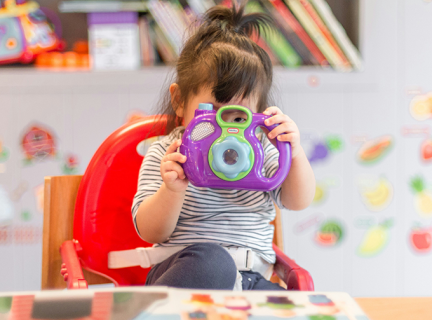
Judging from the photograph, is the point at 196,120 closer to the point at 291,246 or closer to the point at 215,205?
the point at 215,205

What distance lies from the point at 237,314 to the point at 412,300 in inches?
7.2

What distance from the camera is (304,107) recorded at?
Result: 123cm

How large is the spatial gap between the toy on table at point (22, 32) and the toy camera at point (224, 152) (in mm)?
970

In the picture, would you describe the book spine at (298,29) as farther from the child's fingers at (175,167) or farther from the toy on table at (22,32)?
the child's fingers at (175,167)

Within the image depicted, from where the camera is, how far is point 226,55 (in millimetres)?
620

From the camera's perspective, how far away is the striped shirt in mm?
644

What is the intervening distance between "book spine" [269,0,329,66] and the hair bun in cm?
54

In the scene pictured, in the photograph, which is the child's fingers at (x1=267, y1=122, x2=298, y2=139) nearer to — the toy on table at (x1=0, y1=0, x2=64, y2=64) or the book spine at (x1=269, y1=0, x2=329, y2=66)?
the book spine at (x1=269, y1=0, x2=329, y2=66)

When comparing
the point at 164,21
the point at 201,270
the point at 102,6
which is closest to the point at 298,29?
the point at 164,21

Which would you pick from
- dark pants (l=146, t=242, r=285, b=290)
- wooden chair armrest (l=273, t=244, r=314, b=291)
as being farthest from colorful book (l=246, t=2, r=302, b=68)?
dark pants (l=146, t=242, r=285, b=290)

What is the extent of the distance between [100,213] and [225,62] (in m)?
0.34

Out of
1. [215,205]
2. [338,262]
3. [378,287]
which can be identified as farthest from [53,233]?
[378,287]

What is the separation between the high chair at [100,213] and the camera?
27.2 inches

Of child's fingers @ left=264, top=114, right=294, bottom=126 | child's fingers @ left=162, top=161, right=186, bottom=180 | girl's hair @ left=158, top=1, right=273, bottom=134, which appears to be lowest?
child's fingers @ left=162, top=161, right=186, bottom=180
